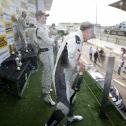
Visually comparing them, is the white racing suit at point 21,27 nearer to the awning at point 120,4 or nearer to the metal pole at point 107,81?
the awning at point 120,4

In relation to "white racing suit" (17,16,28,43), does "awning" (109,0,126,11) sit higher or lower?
higher

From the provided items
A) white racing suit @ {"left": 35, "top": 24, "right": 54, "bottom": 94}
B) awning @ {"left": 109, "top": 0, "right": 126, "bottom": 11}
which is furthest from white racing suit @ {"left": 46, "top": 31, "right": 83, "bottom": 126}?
awning @ {"left": 109, "top": 0, "right": 126, "bottom": 11}

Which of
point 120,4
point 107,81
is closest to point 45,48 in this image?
point 107,81

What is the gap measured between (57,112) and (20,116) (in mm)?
1236

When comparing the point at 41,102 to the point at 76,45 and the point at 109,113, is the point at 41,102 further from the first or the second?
the point at 76,45

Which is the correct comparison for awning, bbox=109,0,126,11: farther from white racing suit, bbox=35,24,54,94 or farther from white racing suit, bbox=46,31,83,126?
white racing suit, bbox=46,31,83,126

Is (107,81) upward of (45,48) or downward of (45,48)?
downward

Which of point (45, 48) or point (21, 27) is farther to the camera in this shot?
point (21, 27)

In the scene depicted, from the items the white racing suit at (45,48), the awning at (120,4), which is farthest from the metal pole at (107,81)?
the awning at (120,4)

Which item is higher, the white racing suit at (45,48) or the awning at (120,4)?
the awning at (120,4)

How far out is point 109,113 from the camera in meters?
3.33

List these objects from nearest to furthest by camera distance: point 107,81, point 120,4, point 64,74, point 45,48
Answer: point 64,74, point 107,81, point 45,48, point 120,4

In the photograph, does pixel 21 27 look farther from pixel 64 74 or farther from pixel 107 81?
pixel 64 74

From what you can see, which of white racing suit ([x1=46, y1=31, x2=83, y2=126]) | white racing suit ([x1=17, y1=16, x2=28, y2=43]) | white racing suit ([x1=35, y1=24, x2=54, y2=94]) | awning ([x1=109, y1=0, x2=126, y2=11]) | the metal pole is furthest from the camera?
white racing suit ([x1=17, y1=16, x2=28, y2=43])
